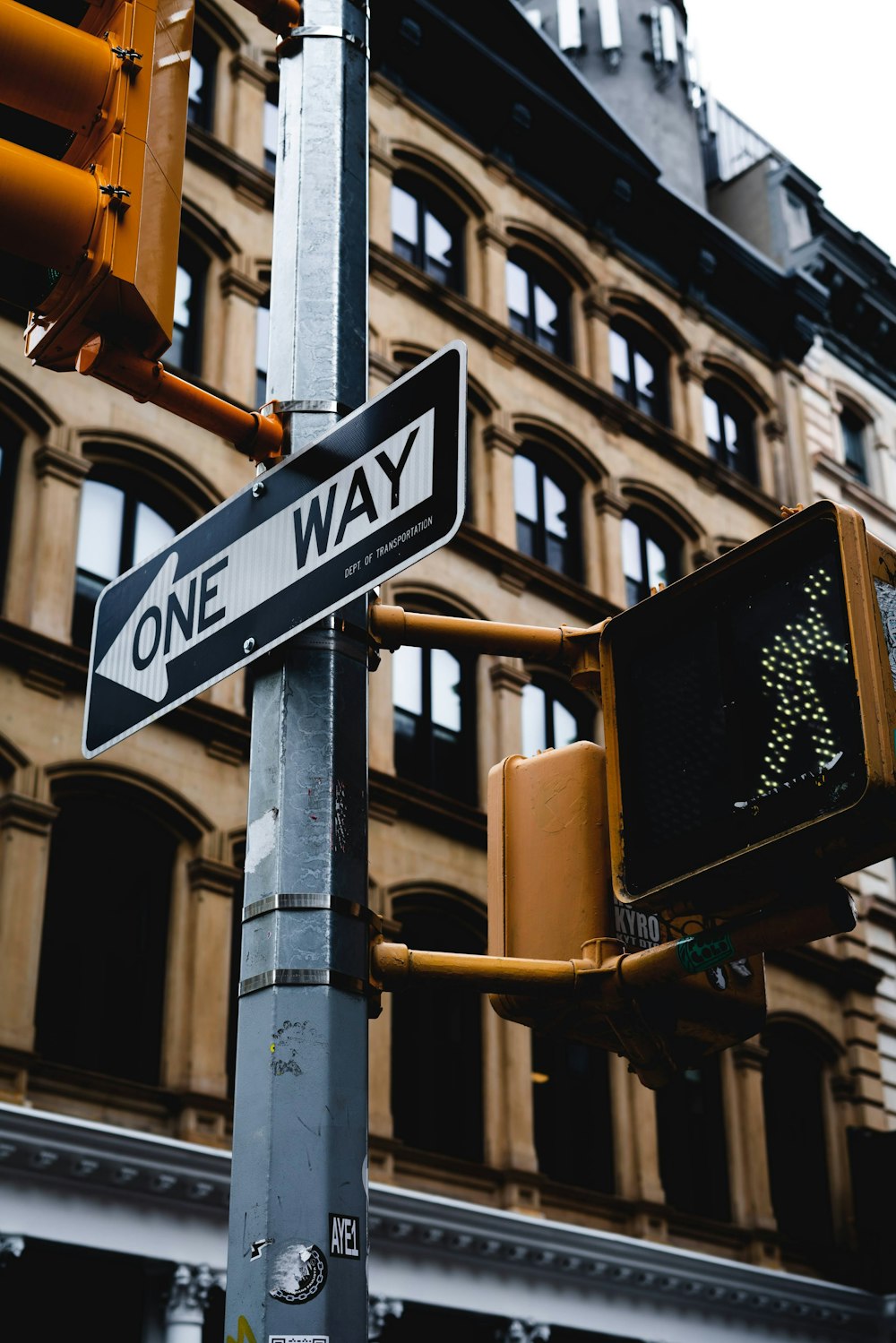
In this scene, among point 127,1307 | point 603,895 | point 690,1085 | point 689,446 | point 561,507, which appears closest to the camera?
point 603,895

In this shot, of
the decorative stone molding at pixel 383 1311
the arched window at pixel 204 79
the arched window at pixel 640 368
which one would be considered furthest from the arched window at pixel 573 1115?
the arched window at pixel 204 79

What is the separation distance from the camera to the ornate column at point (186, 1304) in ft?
51.4

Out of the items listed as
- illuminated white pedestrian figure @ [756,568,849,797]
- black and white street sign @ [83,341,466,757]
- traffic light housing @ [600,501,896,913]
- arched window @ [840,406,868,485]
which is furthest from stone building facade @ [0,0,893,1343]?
illuminated white pedestrian figure @ [756,568,849,797]

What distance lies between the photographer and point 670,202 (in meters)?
29.6

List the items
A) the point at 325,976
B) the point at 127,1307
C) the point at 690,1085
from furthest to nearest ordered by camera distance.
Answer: the point at 690,1085, the point at 127,1307, the point at 325,976

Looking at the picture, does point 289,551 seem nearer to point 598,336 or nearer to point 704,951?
point 704,951

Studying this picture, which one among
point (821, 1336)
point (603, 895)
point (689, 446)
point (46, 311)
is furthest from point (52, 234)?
point (689, 446)

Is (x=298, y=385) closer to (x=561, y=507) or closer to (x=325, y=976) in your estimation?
(x=325, y=976)

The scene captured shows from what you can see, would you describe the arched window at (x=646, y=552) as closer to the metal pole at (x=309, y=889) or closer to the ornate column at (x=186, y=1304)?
the ornate column at (x=186, y=1304)

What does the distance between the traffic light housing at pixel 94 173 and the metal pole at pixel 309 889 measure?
569 millimetres

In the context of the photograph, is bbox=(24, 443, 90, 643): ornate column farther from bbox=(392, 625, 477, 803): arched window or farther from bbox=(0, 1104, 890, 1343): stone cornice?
bbox=(0, 1104, 890, 1343): stone cornice

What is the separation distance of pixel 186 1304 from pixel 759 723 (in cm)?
1412

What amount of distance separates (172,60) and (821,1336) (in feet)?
77.5

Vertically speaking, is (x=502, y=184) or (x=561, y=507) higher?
(x=502, y=184)
